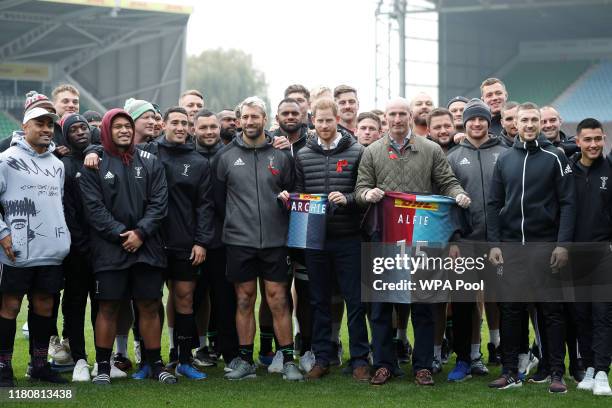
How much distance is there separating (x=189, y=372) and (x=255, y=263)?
1004mm

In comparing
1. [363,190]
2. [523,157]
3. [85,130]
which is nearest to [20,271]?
[85,130]

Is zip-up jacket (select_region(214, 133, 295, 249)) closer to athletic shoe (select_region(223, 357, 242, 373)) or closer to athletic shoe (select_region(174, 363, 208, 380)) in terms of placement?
athletic shoe (select_region(223, 357, 242, 373))

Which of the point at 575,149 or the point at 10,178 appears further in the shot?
the point at 575,149

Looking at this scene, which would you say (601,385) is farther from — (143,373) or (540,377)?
(143,373)

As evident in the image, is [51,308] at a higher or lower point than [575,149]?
lower

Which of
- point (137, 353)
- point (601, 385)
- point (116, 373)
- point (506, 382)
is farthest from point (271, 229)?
point (601, 385)

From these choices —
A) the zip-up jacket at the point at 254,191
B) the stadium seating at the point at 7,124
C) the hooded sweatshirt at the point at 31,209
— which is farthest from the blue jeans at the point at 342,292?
the stadium seating at the point at 7,124

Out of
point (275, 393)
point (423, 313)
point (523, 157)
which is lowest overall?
point (275, 393)

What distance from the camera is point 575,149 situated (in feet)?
23.3

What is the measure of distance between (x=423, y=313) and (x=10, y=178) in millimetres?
3152

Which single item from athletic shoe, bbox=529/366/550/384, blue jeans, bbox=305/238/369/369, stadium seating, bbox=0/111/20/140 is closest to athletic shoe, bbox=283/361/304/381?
blue jeans, bbox=305/238/369/369

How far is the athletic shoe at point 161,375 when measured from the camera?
6.81 meters

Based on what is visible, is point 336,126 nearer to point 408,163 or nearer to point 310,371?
point 408,163

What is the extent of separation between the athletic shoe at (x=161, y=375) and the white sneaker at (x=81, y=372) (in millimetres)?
504
